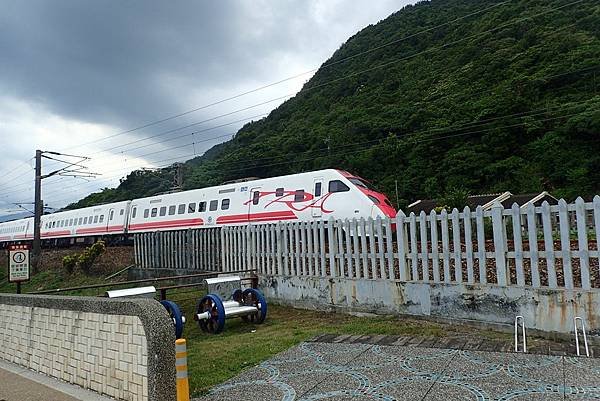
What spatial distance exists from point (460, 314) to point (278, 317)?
349 centimetres

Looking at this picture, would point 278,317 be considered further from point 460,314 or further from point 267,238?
point 460,314

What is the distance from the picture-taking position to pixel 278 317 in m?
8.97

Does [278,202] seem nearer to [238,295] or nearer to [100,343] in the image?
[238,295]

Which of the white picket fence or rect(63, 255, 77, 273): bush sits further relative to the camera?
rect(63, 255, 77, 273): bush

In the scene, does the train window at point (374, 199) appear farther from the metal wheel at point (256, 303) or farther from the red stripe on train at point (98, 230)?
the red stripe on train at point (98, 230)

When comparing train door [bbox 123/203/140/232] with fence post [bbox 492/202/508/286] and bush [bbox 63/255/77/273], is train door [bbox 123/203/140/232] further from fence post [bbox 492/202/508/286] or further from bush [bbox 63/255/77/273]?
fence post [bbox 492/202/508/286]

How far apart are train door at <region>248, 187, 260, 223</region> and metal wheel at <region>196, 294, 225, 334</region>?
8.36 m

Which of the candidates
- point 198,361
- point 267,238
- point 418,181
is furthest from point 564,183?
point 198,361

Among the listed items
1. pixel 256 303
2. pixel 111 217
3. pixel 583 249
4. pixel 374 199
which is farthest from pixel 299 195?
pixel 111 217

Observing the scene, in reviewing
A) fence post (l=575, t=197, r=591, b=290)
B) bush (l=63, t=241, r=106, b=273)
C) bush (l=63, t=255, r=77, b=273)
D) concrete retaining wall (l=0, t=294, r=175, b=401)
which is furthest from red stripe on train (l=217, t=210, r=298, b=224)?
fence post (l=575, t=197, r=591, b=290)

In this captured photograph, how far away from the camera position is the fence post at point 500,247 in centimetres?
658

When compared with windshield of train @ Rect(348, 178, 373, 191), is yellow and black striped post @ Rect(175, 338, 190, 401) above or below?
below

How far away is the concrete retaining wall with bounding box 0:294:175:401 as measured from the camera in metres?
4.53

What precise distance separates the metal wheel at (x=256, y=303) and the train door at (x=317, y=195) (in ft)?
19.8
